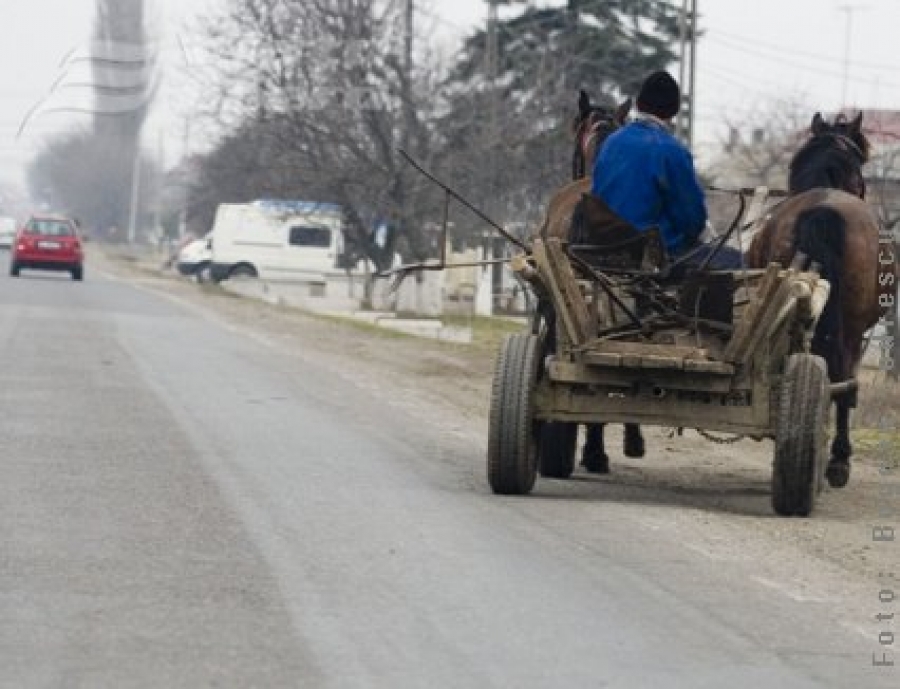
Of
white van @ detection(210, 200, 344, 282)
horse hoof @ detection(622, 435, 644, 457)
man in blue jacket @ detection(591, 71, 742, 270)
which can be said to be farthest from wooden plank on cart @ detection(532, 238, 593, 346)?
white van @ detection(210, 200, 344, 282)

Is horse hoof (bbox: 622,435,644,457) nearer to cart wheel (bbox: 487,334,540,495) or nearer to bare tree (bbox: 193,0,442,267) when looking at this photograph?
cart wheel (bbox: 487,334,540,495)

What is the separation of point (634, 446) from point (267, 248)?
46.3 meters

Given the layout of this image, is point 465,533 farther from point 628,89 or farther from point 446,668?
point 628,89

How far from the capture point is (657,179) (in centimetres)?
1205

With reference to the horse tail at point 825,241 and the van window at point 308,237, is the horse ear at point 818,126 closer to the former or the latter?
the horse tail at point 825,241

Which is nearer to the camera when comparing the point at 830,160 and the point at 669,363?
the point at 669,363

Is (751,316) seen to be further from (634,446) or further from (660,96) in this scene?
(634,446)

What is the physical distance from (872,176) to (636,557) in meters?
25.5

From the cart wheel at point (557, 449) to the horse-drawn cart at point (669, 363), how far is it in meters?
0.76

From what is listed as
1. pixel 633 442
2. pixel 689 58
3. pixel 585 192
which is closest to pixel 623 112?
pixel 585 192

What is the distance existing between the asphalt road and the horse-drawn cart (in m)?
0.53

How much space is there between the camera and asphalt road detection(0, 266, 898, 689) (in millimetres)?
6961

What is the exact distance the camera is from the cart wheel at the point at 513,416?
11.4 meters

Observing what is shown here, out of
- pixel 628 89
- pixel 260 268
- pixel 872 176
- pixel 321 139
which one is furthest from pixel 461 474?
pixel 260 268
